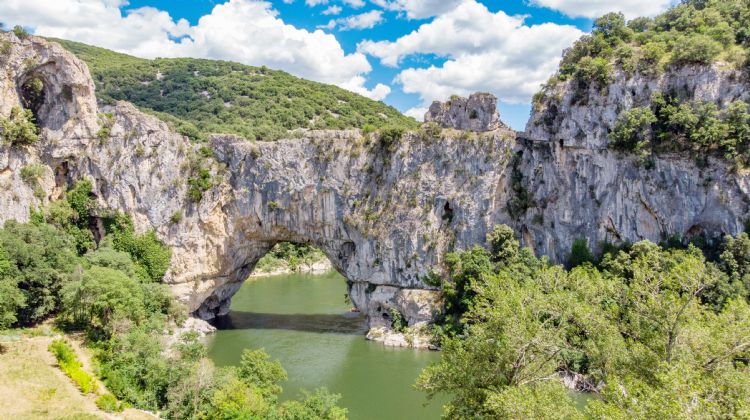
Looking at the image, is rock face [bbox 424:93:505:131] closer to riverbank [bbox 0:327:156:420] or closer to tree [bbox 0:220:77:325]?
tree [bbox 0:220:77:325]

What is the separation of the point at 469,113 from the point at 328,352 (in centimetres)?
2041

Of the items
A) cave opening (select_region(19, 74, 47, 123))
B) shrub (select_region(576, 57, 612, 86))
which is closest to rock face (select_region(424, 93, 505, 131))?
shrub (select_region(576, 57, 612, 86))

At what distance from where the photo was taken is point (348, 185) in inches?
1495

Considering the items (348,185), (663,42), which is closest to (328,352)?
(348,185)

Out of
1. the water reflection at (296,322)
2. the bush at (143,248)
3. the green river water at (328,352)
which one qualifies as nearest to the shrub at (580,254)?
the green river water at (328,352)

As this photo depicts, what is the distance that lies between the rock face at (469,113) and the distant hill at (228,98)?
29087mm

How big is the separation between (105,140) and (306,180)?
15722mm

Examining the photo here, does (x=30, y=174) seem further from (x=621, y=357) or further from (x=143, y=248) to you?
(x=621, y=357)

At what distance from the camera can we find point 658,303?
14.1m

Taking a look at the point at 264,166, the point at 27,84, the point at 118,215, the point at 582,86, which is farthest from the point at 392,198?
the point at 27,84

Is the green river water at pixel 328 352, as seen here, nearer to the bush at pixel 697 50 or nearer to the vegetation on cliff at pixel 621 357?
the vegetation on cliff at pixel 621 357

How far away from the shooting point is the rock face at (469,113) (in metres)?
37.2

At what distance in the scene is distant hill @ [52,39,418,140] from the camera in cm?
7088

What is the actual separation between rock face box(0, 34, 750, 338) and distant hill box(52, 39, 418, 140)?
24245 millimetres
